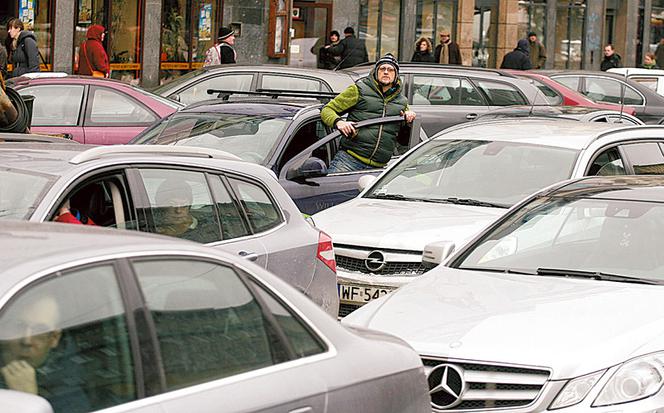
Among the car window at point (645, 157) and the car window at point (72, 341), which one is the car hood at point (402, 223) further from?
the car window at point (72, 341)

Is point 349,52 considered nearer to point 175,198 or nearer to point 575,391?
point 175,198

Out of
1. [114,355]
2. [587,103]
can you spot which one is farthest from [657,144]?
[587,103]

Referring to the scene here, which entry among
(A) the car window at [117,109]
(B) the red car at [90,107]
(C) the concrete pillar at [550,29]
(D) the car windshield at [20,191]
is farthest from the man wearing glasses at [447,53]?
(D) the car windshield at [20,191]

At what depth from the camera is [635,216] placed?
24.8ft

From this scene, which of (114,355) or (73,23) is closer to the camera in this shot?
(114,355)

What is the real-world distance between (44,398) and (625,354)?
9.73 feet

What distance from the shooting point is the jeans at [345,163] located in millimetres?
12328

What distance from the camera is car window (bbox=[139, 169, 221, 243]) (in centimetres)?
678

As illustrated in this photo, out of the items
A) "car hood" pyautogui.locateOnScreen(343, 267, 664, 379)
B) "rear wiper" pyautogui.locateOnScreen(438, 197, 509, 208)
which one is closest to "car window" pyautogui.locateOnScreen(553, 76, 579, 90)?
"rear wiper" pyautogui.locateOnScreen(438, 197, 509, 208)

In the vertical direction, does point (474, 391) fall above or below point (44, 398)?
below

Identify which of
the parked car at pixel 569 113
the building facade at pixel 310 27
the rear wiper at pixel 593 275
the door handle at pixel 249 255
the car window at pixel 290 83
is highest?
the building facade at pixel 310 27

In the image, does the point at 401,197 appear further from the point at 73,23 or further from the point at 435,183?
the point at 73,23

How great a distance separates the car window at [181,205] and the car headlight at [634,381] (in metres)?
2.12

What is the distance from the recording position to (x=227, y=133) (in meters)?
11.9
